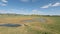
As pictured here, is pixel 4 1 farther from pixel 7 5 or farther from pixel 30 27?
pixel 30 27

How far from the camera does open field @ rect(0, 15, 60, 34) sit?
8.25 feet

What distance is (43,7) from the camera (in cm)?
255

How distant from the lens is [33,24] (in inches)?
101

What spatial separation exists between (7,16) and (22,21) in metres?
0.41

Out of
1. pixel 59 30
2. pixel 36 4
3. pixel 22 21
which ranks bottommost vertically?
pixel 59 30

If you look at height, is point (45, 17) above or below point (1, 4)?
below

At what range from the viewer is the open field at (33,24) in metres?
2.51

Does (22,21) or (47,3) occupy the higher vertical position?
(47,3)

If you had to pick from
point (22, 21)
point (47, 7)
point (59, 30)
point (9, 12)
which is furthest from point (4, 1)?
point (59, 30)

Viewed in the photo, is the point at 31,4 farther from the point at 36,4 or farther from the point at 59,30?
the point at 59,30

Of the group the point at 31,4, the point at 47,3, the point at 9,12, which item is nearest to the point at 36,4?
the point at 31,4

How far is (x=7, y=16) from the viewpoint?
2.61 m

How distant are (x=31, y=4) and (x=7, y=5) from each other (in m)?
0.62

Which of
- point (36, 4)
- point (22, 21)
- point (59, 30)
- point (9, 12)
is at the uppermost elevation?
point (36, 4)
